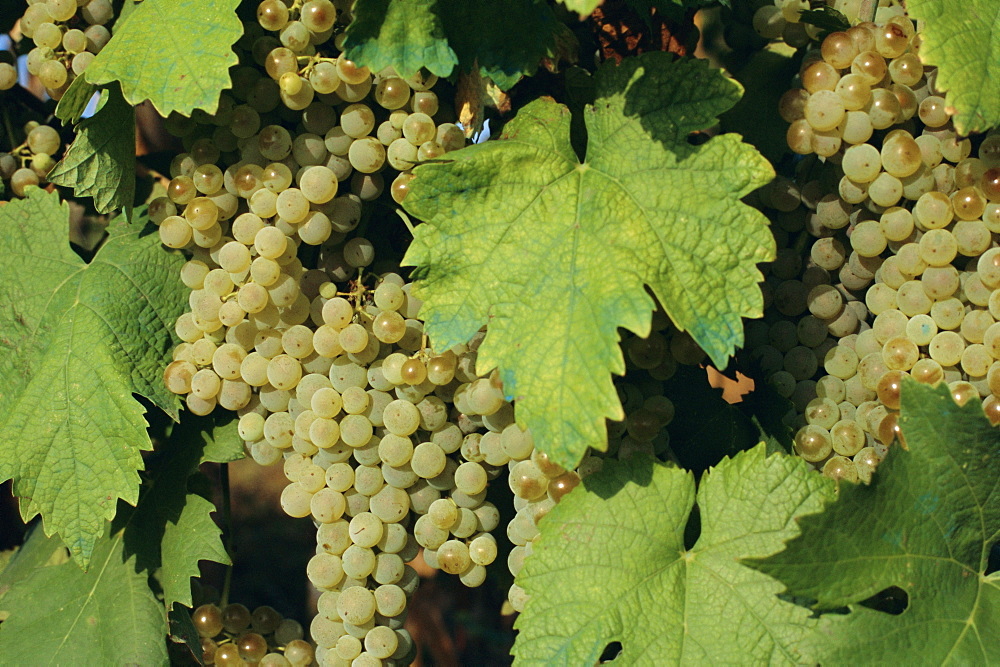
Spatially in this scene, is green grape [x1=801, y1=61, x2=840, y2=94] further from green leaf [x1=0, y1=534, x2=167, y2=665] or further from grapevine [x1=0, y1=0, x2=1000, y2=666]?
green leaf [x1=0, y1=534, x2=167, y2=665]

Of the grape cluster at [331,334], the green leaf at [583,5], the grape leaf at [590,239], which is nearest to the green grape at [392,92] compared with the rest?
the grape cluster at [331,334]

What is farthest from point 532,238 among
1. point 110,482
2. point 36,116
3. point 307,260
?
point 36,116

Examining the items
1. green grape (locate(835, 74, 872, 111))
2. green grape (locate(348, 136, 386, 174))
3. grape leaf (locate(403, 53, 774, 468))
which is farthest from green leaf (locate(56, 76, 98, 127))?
green grape (locate(835, 74, 872, 111))

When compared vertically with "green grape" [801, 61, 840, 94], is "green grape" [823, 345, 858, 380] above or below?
below

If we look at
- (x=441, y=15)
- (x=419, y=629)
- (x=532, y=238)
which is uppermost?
(x=441, y=15)

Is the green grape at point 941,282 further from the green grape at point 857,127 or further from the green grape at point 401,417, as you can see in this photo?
the green grape at point 401,417

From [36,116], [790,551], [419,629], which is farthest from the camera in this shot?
[419,629]

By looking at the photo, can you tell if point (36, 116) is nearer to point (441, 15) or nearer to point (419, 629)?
point (441, 15)
